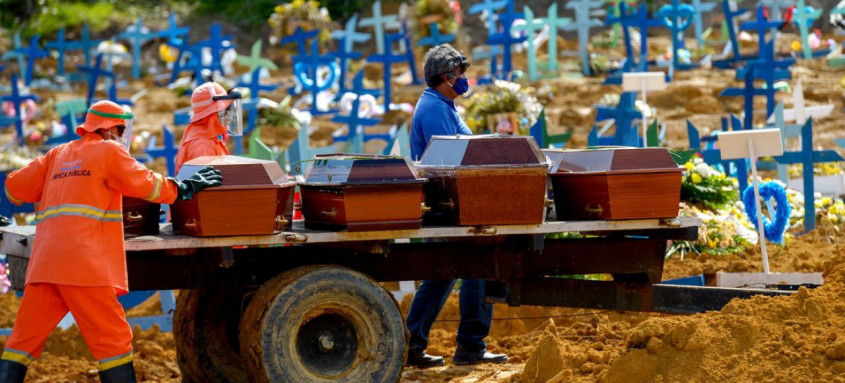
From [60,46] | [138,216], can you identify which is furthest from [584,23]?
[138,216]

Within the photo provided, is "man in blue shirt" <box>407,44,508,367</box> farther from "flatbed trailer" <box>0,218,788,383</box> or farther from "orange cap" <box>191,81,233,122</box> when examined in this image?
"orange cap" <box>191,81,233,122</box>

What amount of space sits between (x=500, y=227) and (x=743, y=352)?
121 cm

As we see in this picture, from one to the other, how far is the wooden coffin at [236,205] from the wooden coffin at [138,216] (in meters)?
0.13

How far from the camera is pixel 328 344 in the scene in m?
5.71

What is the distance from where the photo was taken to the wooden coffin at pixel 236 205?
5352 mm

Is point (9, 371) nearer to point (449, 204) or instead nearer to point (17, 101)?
point (449, 204)

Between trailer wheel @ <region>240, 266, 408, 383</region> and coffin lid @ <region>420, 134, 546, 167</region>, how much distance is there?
71cm

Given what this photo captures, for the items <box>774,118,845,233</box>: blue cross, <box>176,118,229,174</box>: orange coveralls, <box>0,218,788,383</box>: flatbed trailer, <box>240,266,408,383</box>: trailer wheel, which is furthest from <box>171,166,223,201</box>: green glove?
<box>774,118,845,233</box>: blue cross

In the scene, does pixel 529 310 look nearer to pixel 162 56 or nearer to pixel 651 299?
pixel 651 299

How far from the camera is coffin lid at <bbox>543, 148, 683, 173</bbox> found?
19.3 feet

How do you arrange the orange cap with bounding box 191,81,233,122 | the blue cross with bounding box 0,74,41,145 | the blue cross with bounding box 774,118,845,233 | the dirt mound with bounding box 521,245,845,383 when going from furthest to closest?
the blue cross with bounding box 0,74,41,145, the blue cross with bounding box 774,118,845,233, the orange cap with bounding box 191,81,233,122, the dirt mound with bounding box 521,245,845,383

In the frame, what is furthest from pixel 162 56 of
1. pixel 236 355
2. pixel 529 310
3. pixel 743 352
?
pixel 743 352

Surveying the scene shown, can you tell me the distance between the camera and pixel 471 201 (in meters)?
5.64

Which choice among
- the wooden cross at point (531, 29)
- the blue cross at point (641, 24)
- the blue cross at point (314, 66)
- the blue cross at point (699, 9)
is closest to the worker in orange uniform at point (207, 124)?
the blue cross at point (314, 66)
